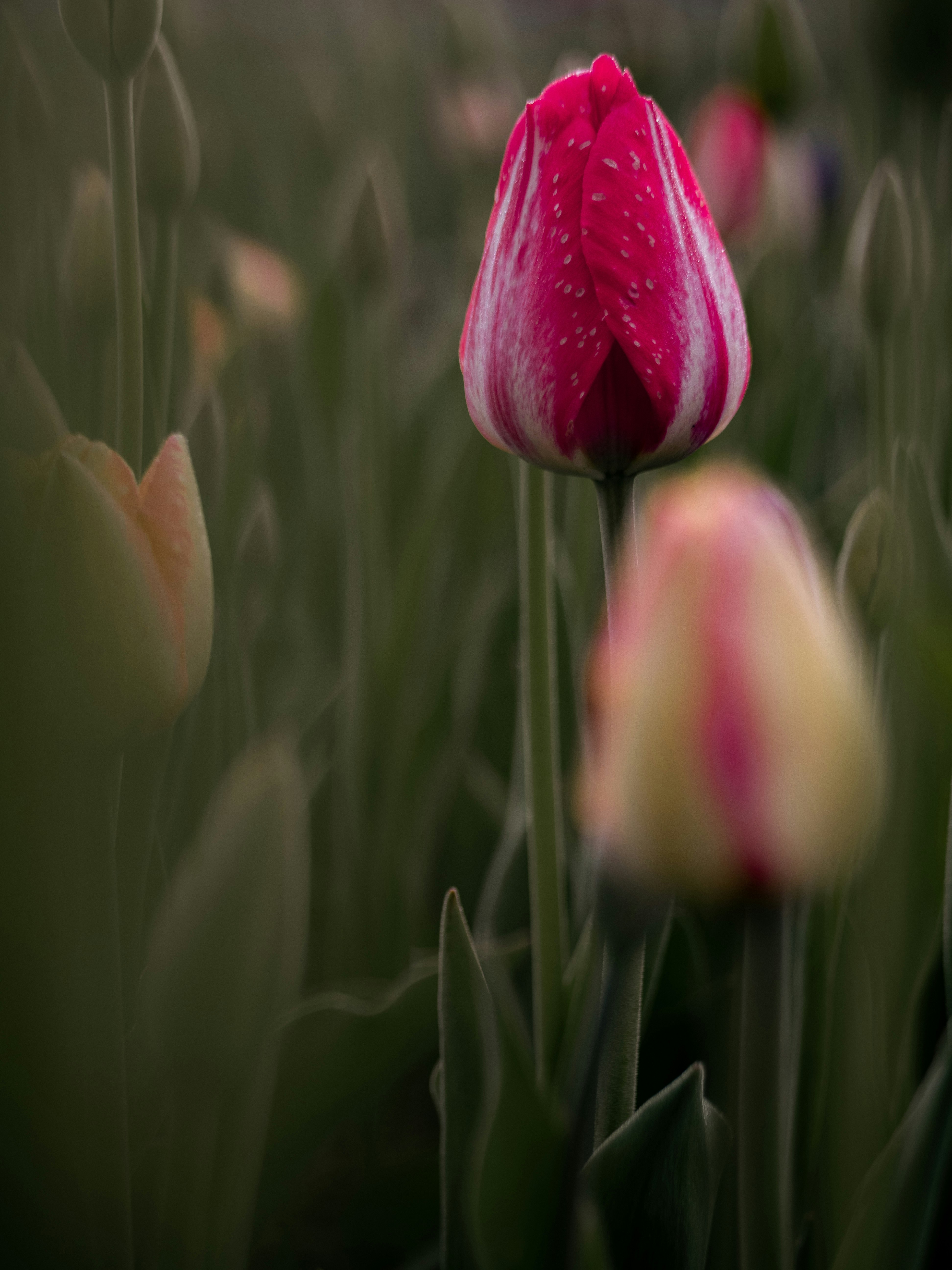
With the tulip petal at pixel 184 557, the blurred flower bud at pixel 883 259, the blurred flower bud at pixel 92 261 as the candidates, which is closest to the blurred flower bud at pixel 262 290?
the blurred flower bud at pixel 92 261

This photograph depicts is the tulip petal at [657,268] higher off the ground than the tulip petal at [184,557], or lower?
higher

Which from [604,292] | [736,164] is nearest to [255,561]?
[604,292]

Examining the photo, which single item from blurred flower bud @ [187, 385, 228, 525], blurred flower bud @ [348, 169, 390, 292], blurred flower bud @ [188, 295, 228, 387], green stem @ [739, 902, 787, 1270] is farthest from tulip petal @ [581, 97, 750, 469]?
blurred flower bud @ [188, 295, 228, 387]

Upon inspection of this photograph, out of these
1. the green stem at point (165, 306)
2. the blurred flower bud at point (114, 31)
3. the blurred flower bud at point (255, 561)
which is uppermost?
the blurred flower bud at point (114, 31)

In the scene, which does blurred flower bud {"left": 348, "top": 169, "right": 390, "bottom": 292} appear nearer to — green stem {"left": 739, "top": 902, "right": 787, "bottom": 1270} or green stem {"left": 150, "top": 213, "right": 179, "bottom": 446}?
green stem {"left": 150, "top": 213, "right": 179, "bottom": 446}

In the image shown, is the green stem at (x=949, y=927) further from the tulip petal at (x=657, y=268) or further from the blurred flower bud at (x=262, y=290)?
the blurred flower bud at (x=262, y=290)

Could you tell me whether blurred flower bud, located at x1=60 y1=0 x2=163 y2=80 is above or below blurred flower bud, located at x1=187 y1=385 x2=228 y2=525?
above

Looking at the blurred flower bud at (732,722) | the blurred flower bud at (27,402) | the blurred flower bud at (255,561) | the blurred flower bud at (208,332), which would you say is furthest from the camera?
the blurred flower bud at (208,332)

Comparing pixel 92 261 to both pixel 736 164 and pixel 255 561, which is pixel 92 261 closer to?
pixel 255 561
